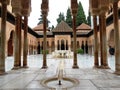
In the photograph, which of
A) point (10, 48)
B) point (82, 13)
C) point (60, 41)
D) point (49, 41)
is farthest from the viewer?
point (82, 13)

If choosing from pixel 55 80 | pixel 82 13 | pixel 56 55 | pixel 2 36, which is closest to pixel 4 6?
pixel 2 36

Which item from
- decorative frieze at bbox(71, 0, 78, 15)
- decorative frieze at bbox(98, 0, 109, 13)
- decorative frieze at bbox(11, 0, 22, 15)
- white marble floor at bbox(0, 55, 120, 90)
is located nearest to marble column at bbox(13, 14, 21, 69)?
decorative frieze at bbox(11, 0, 22, 15)

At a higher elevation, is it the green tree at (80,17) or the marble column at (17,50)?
the green tree at (80,17)

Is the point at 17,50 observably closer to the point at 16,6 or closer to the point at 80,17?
the point at 16,6

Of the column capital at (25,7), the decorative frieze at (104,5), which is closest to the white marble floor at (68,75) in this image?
the decorative frieze at (104,5)

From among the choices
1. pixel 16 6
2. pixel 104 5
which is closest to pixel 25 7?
pixel 16 6

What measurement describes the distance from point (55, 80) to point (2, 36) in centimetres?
290

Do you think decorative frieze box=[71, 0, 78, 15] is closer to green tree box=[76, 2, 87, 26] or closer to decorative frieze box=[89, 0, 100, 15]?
decorative frieze box=[89, 0, 100, 15]

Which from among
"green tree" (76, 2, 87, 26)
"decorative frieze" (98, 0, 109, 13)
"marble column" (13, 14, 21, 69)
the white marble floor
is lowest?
the white marble floor

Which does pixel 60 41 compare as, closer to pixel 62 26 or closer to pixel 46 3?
pixel 62 26

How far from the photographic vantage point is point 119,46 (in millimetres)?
6164

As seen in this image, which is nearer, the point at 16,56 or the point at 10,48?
the point at 16,56

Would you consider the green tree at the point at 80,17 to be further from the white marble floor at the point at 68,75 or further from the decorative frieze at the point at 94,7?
the white marble floor at the point at 68,75

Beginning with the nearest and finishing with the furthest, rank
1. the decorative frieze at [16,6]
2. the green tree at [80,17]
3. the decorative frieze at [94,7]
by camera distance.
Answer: the decorative frieze at [16,6], the decorative frieze at [94,7], the green tree at [80,17]
